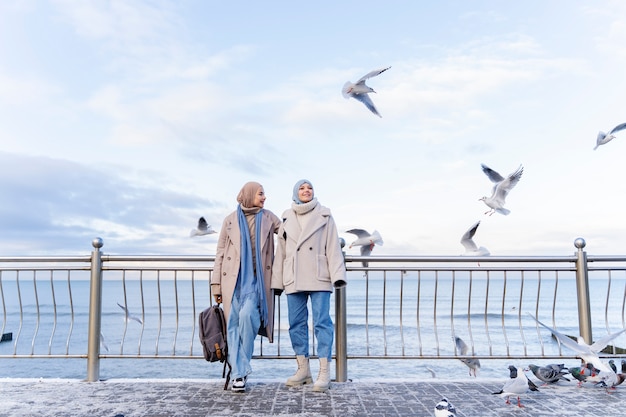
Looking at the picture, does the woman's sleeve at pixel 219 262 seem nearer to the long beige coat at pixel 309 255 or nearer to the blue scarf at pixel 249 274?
the blue scarf at pixel 249 274

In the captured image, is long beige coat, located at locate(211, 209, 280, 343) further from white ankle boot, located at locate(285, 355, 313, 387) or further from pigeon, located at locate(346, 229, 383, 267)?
pigeon, located at locate(346, 229, 383, 267)

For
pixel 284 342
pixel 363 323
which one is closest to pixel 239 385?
pixel 284 342

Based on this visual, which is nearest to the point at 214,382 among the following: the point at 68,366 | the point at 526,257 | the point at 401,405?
the point at 401,405

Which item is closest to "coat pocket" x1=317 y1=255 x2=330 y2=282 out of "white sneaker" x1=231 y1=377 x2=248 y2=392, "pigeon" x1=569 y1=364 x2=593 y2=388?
"white sneaker" x1=231 y1=377 x2=248 y2=392

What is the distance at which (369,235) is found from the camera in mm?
6703

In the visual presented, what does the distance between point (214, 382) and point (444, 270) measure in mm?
2717

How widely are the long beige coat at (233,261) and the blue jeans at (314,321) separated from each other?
227 mm

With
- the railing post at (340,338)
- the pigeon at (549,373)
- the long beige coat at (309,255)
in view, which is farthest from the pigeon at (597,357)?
the long beige coat at (309,255)

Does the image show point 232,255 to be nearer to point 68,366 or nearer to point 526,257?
point 526,257

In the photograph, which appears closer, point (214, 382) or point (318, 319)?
point (318, 319)

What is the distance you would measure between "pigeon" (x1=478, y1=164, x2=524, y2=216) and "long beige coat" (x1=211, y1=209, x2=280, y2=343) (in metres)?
3.86

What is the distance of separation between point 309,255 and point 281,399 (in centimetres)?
132

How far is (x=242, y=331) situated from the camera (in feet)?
16.9

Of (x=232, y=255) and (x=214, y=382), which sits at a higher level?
(x=232, y=255)
